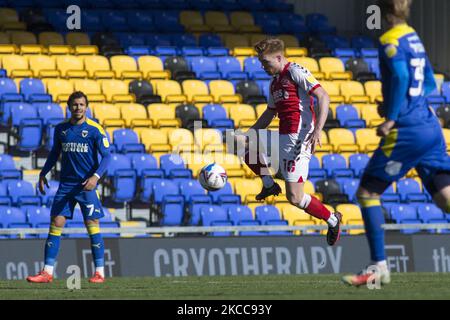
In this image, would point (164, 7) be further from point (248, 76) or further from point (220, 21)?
point (248, 76)

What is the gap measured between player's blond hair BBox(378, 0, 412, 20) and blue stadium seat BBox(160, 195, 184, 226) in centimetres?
1053

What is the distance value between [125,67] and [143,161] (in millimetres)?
3902

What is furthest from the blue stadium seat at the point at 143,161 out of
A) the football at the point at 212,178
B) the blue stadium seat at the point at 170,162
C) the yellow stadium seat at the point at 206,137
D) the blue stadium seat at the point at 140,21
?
the football at the point at 212,178

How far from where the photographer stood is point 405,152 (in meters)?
8.70

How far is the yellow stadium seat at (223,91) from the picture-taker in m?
22.7

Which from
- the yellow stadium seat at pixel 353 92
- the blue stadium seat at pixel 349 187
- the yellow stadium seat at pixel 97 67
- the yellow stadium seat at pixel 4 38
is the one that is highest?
the yellow stadium seat at pixel 4 38

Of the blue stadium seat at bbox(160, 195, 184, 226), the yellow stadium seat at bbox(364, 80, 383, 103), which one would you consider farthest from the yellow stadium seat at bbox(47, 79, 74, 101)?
the yellow stadium seat at bbox(364, 80, 383, 103)

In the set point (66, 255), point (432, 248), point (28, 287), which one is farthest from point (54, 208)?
point (432, 248)

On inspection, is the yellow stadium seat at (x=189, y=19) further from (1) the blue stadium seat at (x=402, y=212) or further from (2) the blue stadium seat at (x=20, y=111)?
(1) the blue stadium seat at (x=402, y=212)

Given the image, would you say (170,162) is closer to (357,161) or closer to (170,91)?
(170,91)

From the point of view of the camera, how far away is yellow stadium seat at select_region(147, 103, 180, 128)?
21.4m

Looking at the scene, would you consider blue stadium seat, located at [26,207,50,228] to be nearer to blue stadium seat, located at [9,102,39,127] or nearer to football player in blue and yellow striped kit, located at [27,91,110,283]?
blue stadium seat, located at [9,102,39,127]

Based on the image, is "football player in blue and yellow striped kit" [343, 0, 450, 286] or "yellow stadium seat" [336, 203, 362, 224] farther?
"yellow stadium seat" [336, 203, 362, 224]

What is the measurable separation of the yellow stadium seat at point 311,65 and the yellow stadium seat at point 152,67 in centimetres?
288
